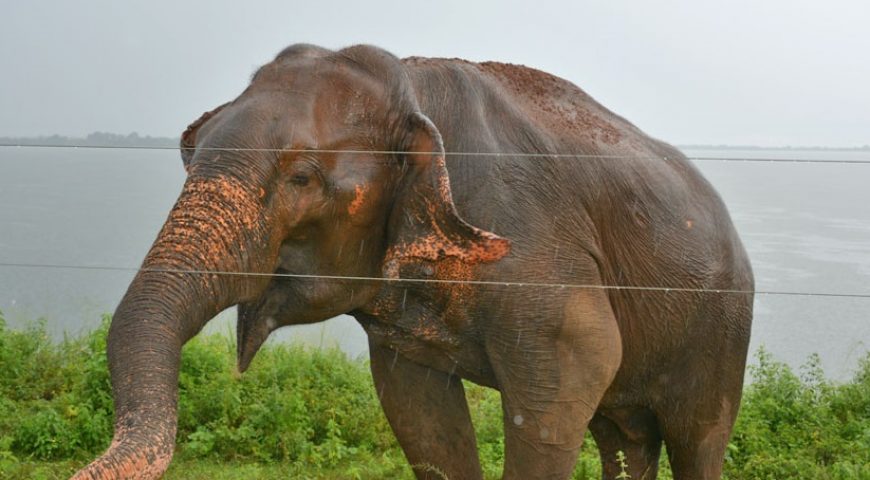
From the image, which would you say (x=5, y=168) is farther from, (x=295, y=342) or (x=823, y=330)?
(x=823, y=330)

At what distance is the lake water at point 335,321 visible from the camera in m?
4.93

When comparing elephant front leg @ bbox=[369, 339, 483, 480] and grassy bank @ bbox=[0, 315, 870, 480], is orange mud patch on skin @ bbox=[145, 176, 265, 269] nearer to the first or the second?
elephant front leg @ bbox=[369, 339, 483, 480]

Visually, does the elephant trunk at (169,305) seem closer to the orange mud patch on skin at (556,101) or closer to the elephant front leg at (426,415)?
the elephant front leg at (426,415)

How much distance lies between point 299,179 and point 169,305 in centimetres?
59

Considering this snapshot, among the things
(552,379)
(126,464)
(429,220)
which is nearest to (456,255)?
(429,220)

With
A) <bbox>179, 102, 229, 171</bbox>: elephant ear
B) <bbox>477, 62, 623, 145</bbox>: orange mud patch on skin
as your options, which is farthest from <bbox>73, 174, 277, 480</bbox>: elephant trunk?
<bbox>477, 62, 623, 145</bbox>: orange mud patch on skin

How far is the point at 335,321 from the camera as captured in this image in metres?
7.76

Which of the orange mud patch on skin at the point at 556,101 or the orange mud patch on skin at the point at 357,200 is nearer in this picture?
the orange mud patch on skin at the point at 357,200

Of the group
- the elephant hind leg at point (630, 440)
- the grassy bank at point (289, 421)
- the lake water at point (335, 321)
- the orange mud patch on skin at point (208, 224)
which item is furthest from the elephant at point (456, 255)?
the grassy bank at point (289, 421)

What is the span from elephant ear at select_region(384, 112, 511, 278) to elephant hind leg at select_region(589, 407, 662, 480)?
→ 123cm

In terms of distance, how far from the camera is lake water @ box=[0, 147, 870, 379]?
4926 millimetres

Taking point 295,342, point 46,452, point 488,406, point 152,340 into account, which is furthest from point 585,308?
point 295,342

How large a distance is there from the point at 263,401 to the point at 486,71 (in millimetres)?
2403

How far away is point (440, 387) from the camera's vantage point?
4109mm
